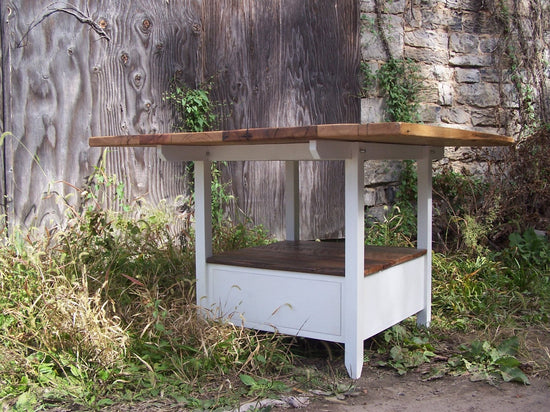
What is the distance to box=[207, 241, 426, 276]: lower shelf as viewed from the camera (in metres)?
2.89

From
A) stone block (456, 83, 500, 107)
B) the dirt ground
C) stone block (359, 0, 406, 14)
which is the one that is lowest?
the dirt ground

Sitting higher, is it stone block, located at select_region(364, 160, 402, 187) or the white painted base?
stone block, located at select_region(364, 160, 402, 187)

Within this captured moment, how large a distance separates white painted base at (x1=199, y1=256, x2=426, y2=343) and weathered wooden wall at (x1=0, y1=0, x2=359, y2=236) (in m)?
1.43

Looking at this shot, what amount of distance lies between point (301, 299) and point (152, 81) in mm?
2212

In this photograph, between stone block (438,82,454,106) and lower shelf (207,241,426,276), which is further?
stone block (438,82,454,106)

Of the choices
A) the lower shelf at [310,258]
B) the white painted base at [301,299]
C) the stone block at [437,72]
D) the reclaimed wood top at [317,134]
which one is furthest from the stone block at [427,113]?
the reclaimed wood top at [317,134]

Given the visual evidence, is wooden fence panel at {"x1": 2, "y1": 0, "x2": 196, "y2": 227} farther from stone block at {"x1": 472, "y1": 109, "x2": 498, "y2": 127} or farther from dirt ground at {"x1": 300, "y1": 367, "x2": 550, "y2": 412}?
stone block at {"x1": 472, "y1": 109, "x2": 498, "y2": 127}

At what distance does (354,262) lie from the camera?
2.68 m

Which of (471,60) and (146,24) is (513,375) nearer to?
(146,24)

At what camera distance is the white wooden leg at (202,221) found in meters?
3.08

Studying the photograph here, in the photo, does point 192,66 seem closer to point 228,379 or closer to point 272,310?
point 272,310

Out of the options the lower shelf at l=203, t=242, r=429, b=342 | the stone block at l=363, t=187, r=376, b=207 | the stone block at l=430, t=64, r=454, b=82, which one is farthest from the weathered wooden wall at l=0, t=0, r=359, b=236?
the lower shelf at l=203, t=242, r=429, b=342

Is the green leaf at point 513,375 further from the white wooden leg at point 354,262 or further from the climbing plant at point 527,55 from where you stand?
the climbing plant at point 527,55

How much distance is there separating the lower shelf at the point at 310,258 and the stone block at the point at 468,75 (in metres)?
2.57
